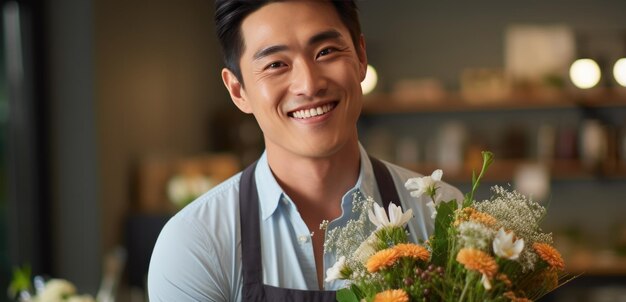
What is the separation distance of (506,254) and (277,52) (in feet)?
1.72

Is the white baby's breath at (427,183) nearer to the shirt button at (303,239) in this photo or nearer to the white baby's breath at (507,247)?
the white baby's breath at (507,247)

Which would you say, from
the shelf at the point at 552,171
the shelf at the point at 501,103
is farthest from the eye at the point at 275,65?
the shelf at the point at 501,103

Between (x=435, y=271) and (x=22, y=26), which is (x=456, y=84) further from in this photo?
(x=435, y=271)

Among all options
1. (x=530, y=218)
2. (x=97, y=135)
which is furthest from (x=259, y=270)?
(x=97, y=135)

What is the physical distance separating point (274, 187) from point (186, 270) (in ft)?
0.73

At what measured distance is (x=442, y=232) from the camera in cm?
148

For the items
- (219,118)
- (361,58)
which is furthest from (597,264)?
(361,58)

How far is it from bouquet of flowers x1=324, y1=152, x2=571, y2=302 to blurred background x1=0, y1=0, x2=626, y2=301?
3.75 metres

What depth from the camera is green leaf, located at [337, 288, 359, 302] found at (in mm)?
1456

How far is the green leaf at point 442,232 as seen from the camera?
1463 mm

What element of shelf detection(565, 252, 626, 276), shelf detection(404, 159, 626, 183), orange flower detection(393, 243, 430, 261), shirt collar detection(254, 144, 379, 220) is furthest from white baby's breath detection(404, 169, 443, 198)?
shelf detection(565, 252, 626, 276)

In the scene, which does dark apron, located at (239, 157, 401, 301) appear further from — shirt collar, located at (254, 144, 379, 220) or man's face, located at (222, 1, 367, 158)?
man's face, located at (222, 1, 367, 158)

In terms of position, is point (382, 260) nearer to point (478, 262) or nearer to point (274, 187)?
point (478, 262)

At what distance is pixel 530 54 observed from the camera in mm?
6559
